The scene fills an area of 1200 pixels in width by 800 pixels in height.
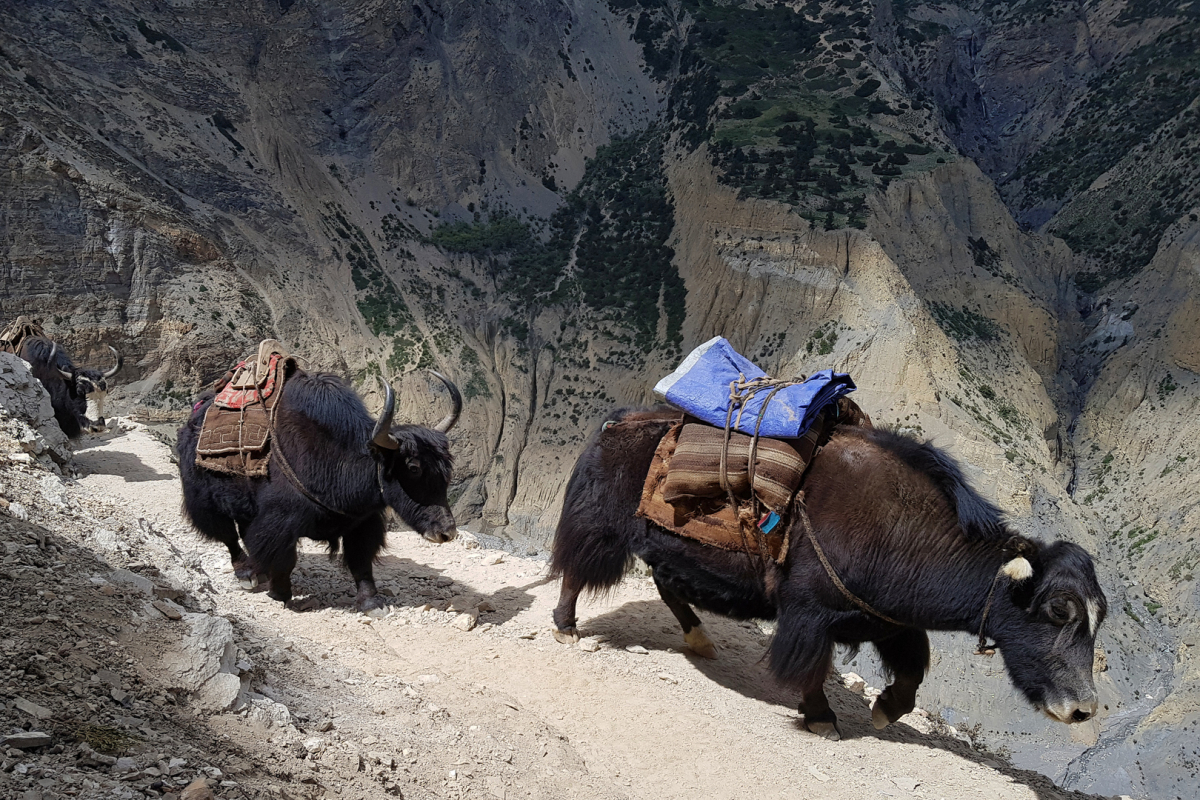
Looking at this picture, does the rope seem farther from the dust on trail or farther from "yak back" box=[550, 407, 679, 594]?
the dust on trail

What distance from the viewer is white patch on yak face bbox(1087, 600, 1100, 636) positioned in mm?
4426

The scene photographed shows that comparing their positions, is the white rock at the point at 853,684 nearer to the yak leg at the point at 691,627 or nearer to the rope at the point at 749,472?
the yak leg at the point at 691,627

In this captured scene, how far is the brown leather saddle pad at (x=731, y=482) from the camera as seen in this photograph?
5312 millimetres

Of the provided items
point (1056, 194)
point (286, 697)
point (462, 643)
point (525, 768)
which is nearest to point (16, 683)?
point (286, 697)

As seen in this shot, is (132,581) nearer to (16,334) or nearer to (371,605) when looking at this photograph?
(371,605)

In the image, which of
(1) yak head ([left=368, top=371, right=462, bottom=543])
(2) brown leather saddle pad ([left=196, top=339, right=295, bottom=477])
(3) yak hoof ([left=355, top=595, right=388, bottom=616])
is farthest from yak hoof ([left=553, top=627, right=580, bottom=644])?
(2) brown leather saddle pad ([left=196, top=339, right=295, bottom=477])

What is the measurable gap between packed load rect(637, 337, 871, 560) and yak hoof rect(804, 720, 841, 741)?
131 centimetres

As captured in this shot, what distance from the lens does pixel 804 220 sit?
30750mm

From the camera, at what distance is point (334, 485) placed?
6.67 meters

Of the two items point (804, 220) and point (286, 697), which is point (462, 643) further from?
point (804, 220)

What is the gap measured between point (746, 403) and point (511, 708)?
2.63 metres

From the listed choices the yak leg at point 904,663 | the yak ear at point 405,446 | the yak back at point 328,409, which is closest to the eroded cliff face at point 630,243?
the yak leg at point 904,663

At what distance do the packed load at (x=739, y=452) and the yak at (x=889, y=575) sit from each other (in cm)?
12

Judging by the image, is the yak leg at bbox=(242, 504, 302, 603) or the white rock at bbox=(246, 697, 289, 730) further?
the yak leg at bbox=(242, 504, 302, 603)
